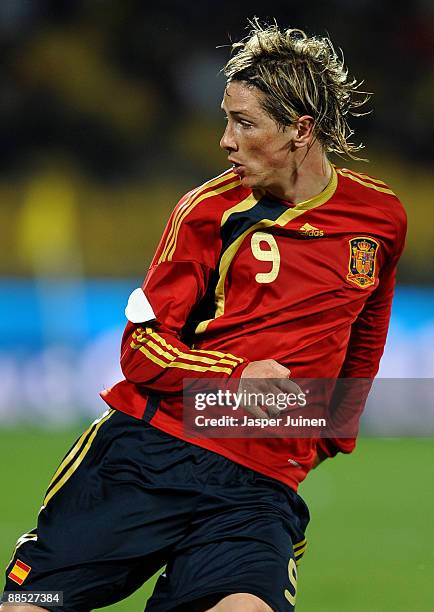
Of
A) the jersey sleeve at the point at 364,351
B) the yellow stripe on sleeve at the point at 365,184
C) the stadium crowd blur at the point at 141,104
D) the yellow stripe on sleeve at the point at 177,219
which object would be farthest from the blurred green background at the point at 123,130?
the yellow stripe on sleeve at the point at 177,219

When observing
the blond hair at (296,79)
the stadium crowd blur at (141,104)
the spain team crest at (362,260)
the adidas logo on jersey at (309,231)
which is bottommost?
the spain team crest at (362,260)

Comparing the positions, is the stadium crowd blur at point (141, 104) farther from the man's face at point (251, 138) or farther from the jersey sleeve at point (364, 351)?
the man's face at point (251, 138)

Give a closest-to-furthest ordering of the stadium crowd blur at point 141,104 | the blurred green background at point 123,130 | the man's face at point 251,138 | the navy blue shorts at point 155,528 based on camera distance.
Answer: the navy blue shorts at point 155,528 < the man's face at point 251,138 < the blurred green background at point 123,130 < the stadium crowd blur at point 141,104

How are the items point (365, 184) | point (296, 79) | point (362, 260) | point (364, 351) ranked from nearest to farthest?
point (296, 79)
point (362, 260)
point (365, 184)
point (364, 351)

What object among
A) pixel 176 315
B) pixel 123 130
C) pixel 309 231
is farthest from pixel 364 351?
pixel 123 130

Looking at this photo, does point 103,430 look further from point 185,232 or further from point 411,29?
point 411,29

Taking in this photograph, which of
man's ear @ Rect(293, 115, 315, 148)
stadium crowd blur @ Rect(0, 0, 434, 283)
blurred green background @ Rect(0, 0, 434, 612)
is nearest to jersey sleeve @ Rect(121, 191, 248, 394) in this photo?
man's ear @ Rect(293, 115, 315, 148)

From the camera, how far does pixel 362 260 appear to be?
3.00 m

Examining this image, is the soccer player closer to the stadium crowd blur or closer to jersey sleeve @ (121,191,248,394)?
jersey sleeve @ (121,191,248,394)

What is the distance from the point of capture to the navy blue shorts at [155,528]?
275 centimetres

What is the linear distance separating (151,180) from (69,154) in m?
1.04

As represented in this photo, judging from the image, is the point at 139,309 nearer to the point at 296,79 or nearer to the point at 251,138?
the point at 251,138

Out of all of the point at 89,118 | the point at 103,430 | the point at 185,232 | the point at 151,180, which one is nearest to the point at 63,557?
the point at 103,430

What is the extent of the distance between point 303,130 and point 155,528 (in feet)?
3.76
